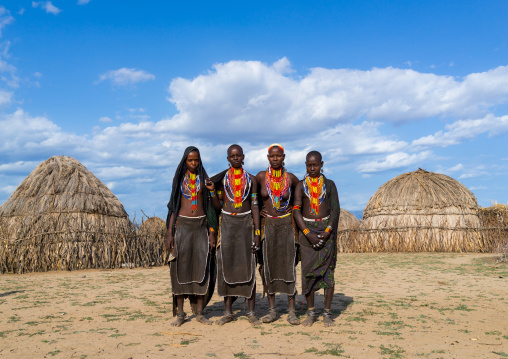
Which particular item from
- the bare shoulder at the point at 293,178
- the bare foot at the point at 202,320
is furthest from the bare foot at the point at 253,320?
the bare shoulder at the point at 293,178

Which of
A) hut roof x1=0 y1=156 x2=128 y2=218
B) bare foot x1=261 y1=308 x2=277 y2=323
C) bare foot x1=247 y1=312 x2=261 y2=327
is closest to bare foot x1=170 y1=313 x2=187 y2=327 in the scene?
bare foot x1=247 y1=312 x2=261 y2=327

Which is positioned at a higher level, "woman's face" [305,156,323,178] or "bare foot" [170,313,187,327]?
"woman's face" [305,156,323,178]

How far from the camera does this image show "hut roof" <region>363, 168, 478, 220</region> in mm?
17703

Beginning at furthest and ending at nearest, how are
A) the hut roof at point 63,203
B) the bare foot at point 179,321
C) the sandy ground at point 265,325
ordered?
1. the hut roof at point 63,203
2. the bare foot at point 179,321
3. the sandy ground at point 265,325

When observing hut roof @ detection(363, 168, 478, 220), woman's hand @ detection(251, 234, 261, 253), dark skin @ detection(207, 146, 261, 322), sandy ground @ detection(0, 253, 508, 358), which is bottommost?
sandy ground @ detection(0, 253, 508, 358)

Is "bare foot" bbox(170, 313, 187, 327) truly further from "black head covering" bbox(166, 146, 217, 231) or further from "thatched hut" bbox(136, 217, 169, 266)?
"thatched hut" bbox(136, 217, 169, 266)

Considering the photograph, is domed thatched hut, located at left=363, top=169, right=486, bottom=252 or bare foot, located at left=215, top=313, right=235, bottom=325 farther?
domed thatched hut, located at left=363, top=169, right=486, bottom=252

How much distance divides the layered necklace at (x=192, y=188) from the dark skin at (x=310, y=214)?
1.19 m

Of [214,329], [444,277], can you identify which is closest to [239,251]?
[214,329]

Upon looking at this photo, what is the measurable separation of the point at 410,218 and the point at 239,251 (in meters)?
14.0

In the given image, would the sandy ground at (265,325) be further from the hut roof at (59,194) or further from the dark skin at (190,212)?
the hut roof at (59,194)

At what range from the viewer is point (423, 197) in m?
18.0

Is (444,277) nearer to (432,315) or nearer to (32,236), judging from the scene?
(432,315)

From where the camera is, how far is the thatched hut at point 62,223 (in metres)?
11.8
